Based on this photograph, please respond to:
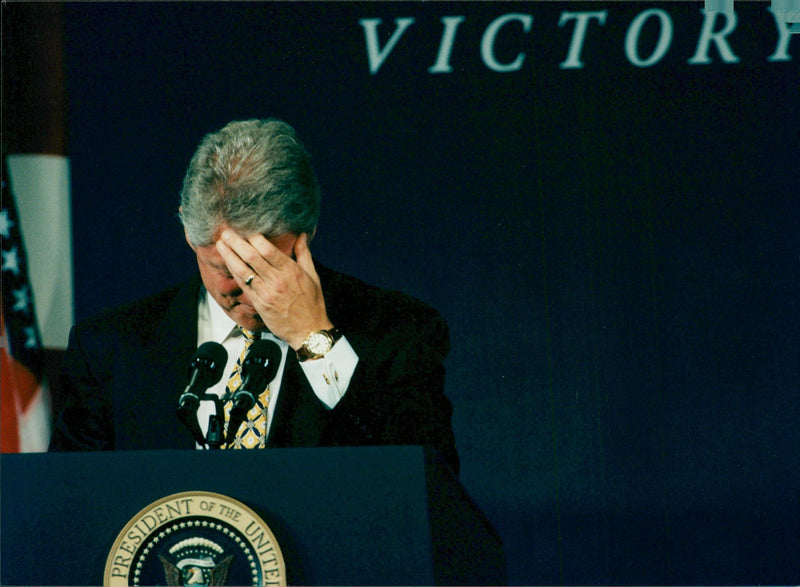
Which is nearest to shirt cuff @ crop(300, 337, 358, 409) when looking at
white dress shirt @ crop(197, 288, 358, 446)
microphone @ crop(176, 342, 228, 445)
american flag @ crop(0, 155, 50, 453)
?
white dress shirt @ crop(197, 288, 358, 446)

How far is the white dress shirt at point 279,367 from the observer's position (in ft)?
5.81

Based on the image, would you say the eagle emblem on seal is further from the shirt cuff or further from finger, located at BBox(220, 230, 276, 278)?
finger, located at BBox(220, 230, 276, 278)

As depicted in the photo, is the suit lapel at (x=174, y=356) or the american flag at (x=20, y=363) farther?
the american flag at (x=20, y=363)

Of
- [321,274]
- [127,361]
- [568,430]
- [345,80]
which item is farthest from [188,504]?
[345,80]

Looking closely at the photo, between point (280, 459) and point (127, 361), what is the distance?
0.90m

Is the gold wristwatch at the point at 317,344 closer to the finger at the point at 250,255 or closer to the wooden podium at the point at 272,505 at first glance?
the finger at the point at 250,255

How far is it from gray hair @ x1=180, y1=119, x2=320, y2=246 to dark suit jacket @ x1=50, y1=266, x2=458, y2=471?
0.76 feet

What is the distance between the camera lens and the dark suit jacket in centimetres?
182

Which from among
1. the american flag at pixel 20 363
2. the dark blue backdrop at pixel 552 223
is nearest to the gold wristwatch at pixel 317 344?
the dark blue backdrop at pixel 552 223

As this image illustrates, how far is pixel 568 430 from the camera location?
296 cm

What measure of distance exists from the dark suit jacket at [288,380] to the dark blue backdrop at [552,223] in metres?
0.67

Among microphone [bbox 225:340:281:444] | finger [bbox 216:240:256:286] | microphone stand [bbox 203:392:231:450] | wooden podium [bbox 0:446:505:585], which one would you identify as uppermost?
finger [bbox 216:240:256:286]

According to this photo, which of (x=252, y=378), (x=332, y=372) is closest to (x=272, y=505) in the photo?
(x=252, y=378)

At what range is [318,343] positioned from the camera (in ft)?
5.92
